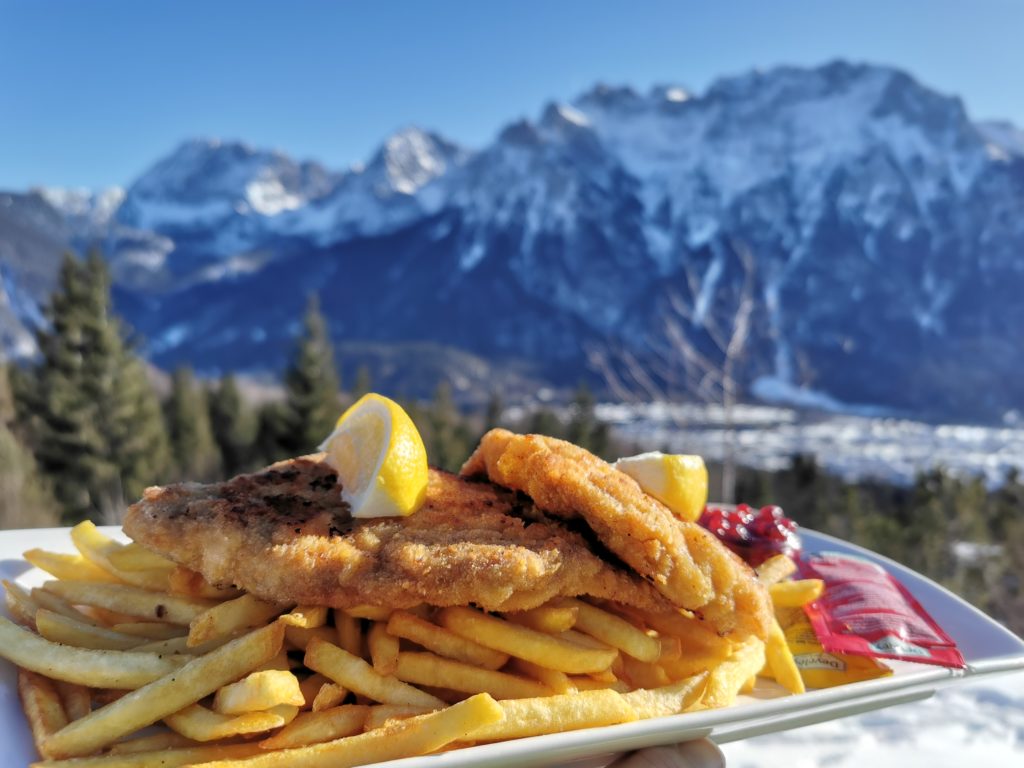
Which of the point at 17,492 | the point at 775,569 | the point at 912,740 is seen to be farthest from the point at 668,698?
the point at 17,492

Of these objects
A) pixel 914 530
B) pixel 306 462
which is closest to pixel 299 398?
pixel 914 530

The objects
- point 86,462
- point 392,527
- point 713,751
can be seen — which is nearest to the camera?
point 713,751

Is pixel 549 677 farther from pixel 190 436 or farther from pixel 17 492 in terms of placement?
pixel 190 436

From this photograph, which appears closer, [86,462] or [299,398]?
[86,462]

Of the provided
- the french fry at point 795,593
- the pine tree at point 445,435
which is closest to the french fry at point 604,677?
the french fry at point 795,593

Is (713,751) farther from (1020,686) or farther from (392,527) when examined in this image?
(1020,686)

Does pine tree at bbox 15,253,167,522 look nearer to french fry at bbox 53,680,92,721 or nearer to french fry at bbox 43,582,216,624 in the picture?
french fry at bbox 43,582,216,624
